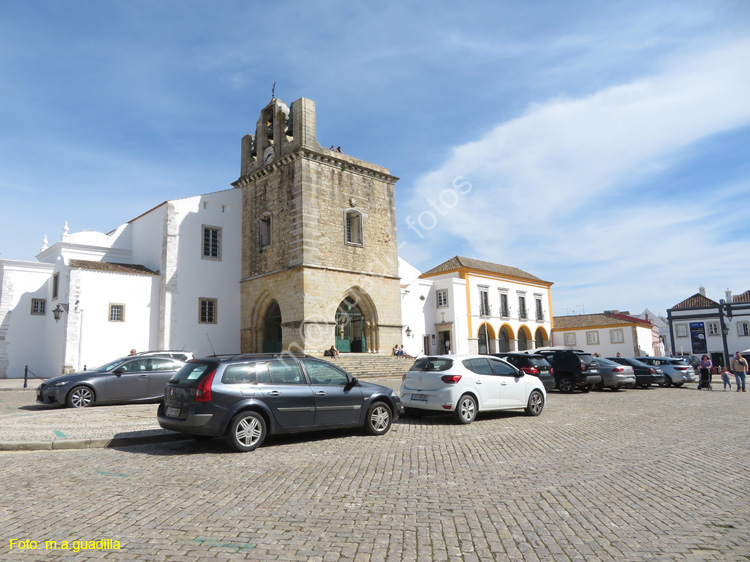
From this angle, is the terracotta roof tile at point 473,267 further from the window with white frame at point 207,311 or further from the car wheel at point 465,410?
the car wheel at point 465,410

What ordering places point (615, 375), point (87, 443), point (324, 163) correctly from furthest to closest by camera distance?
1. point (324, 163)
2. point (615, 375)
3. point (87, 443)

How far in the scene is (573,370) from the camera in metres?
19.3

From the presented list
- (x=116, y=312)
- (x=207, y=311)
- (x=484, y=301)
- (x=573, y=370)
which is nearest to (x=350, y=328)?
(x=207, y=311)

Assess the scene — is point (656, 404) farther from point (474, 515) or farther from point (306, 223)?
point (306, 223)

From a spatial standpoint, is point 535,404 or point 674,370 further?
point 674,370

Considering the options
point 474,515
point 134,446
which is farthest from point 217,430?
point 474,515

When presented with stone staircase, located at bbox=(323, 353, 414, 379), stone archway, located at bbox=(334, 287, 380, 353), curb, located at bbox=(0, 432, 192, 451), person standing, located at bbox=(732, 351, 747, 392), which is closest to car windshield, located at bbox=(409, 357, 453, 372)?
curb, located at bbox=(0, 432, 192, 451)

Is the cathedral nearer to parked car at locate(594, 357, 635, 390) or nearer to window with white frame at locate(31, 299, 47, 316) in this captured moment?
window with white frame at locate(31, 299, 47, 316)

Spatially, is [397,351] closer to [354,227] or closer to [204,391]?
[354,227]

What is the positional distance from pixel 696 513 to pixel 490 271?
40272 mm

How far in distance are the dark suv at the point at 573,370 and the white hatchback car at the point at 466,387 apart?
748 centimetres

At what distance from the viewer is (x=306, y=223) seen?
26609mm

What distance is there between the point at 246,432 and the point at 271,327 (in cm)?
2156

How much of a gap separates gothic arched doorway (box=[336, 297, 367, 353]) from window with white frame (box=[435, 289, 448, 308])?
12.2m
